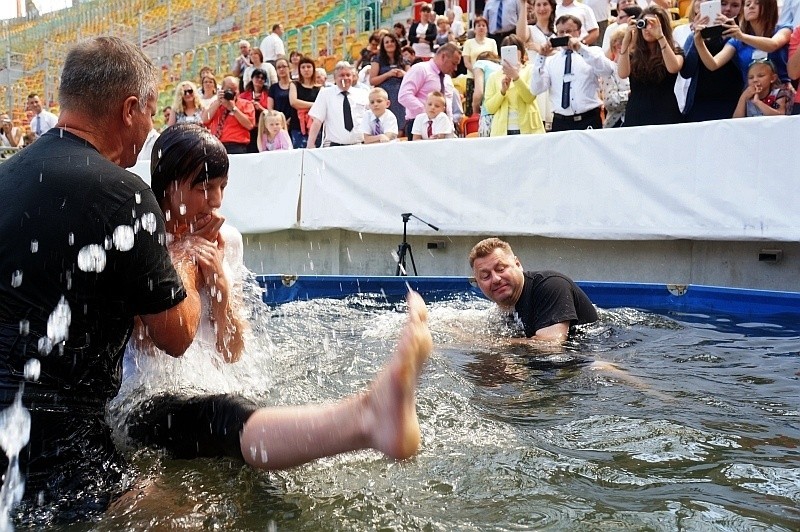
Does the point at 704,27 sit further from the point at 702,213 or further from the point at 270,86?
the point at 270,86

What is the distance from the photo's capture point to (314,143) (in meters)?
9.28

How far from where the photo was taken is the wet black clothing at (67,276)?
73.9 inches

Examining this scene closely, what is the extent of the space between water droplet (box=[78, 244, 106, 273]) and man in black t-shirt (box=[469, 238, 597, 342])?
2965 millimetres

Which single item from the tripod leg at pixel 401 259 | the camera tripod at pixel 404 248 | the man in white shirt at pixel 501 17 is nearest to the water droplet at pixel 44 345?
the tripod leg at pixel 401 259

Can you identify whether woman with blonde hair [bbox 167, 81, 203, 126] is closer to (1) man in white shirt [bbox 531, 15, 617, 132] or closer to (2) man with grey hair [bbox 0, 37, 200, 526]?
(1) man in white shirt [bbox 531, 15, 617, 132]

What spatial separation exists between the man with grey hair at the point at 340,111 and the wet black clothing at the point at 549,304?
492 centimetres

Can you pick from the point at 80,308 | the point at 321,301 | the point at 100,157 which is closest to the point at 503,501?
the point at 80,308

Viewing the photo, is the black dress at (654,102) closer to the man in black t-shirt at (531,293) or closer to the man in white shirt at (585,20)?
the man in white shirt at (585,20)

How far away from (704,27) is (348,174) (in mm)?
3724

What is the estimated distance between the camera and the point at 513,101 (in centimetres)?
788

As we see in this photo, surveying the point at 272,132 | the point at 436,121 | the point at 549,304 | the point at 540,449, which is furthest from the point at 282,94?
the point at 540,449

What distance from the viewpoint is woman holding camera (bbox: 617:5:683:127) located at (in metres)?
6.42

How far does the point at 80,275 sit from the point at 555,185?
5.46m

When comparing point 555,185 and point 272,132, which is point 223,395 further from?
point 272,132
